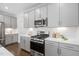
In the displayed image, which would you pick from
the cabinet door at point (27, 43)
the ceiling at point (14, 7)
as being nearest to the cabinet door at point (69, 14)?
the ceiling at point (14, 7)

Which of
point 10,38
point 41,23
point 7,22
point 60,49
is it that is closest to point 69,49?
point 60,49

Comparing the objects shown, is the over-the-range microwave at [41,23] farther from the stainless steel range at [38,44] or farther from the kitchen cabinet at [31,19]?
the stainless steel range at [38,44]

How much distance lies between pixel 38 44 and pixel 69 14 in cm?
119

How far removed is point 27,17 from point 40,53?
1.14 metres

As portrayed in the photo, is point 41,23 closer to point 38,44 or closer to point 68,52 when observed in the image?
point 38,44

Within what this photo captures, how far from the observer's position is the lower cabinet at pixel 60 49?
152cm

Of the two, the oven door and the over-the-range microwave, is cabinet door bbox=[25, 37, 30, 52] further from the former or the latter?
the over-the-range microwave

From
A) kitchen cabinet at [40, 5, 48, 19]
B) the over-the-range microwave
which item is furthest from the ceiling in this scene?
the over-the-range microwave

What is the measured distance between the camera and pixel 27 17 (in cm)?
221

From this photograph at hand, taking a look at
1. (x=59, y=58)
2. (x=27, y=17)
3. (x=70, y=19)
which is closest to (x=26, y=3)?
(x=27, y=17)

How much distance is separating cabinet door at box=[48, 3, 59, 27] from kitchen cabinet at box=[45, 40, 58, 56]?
0.53m

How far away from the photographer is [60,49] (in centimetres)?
173

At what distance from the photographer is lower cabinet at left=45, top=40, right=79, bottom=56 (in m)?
1.52

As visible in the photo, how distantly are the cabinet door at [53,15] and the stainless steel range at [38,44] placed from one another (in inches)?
16.8
